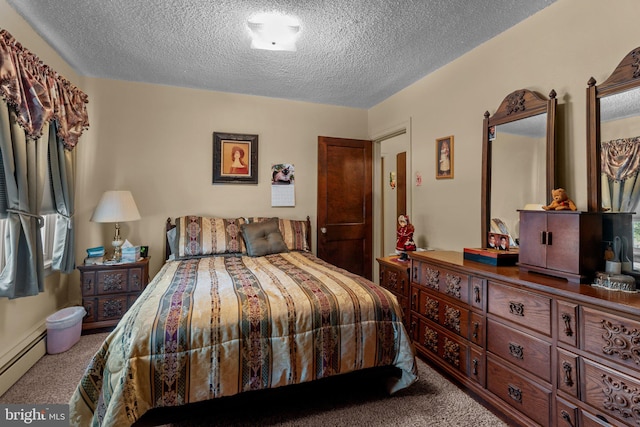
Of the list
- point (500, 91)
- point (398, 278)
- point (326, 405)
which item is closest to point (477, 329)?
point (398, 278)

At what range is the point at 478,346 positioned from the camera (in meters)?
1.82

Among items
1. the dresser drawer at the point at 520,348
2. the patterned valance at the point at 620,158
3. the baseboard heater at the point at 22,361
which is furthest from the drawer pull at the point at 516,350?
the baseboard heater at the point at 22,361

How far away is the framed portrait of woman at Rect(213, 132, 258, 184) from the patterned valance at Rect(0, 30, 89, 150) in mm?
1299

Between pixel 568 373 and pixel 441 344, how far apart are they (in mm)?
821

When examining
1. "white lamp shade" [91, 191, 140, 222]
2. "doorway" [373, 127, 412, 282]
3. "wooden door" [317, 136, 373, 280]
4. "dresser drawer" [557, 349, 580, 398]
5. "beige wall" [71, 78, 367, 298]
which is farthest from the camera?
"doorway" [373, 127, 412, 282]

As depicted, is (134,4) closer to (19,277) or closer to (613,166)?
(19,277)

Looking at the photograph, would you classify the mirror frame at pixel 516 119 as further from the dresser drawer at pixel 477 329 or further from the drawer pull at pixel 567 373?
the drawer pull at pixel 567 373

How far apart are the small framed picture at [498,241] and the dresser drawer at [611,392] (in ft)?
2.96

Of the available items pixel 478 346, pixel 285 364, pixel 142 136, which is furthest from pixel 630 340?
pixel 142 136

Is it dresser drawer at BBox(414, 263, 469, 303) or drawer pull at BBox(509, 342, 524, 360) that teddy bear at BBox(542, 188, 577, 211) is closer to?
dresser drawer at BBox(414, 263, 469, 303)

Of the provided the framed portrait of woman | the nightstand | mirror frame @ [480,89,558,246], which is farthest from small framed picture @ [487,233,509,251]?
the nightstand

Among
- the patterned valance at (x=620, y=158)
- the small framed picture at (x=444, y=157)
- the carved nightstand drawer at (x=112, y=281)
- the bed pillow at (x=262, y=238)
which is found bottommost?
the carved nightstand drawer at (x=112, y=281)

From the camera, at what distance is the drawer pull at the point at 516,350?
5.17 feet

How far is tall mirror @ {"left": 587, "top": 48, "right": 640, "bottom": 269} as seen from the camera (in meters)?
1.47
